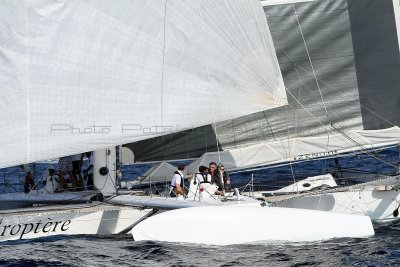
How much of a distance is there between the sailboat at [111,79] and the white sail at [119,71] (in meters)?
0.02

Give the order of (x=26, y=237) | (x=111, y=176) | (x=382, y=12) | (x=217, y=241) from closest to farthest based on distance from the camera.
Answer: (x=217, y=241) < (x=26, y=237) < (x=111, y=176) < (x=382, y=12)

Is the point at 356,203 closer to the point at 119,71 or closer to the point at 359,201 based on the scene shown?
the point at 359,201

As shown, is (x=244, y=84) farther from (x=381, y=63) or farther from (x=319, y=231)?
(x=381, y=63)

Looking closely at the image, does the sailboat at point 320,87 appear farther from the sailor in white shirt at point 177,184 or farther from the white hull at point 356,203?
the sailor in white shirt at point 177,184

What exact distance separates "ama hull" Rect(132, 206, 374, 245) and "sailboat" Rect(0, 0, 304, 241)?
45.6 inches

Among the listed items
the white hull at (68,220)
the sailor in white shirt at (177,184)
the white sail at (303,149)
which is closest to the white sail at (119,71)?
the white hull at (68,220)

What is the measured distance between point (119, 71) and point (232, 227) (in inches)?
Result: 133

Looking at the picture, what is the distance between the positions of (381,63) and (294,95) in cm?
207

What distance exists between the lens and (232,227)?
49.5ft

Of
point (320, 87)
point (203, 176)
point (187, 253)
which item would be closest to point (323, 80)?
point (320, 87)

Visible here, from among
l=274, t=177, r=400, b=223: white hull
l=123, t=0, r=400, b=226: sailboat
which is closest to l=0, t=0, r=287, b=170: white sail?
l=274, t=177, r=400, b=223: white hull

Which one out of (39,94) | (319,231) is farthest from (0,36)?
(319,231)

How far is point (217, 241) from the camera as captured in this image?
1502 cm

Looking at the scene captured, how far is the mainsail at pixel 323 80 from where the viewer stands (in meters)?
20.7
